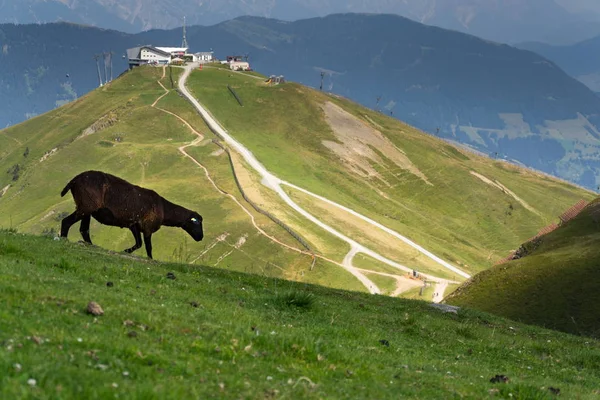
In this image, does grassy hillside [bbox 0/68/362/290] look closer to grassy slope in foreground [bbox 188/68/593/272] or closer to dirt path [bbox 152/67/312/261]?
dirt path [bbox 152/67/312/261]

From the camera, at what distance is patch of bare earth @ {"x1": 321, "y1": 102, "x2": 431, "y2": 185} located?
167m

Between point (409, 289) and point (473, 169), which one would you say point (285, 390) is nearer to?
point (409, 289)

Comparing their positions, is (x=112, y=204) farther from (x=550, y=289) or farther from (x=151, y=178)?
(x=151, y=178)

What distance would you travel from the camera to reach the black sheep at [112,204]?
85.4 feet

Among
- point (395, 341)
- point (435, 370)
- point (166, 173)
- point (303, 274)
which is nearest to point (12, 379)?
point (435, 370)

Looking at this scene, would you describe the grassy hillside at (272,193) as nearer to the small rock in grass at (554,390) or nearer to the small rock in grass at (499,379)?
the small rock in grass at (499,379)

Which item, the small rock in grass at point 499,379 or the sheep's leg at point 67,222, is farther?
the sheep's leg at point 67,222

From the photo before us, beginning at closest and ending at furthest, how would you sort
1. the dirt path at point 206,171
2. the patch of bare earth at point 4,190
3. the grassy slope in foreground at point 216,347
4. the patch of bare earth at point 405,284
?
the grassy slope in foreground at point 216,347
the patch of bare earth at point 405,284
the dirt path at point 206,171
the patch of bare earth at point 4,190

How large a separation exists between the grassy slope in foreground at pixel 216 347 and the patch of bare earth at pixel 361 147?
143 metres

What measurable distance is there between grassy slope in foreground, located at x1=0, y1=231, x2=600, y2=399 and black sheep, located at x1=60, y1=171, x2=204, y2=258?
4.38 metres

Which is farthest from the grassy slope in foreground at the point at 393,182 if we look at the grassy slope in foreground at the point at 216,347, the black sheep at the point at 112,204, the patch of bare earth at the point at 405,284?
the grassy slope in foreground at the point at 216,347

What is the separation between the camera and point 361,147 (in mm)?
179000

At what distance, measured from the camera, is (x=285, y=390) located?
29.6 feet

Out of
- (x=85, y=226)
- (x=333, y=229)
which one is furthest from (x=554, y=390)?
(x=333, y=229)
